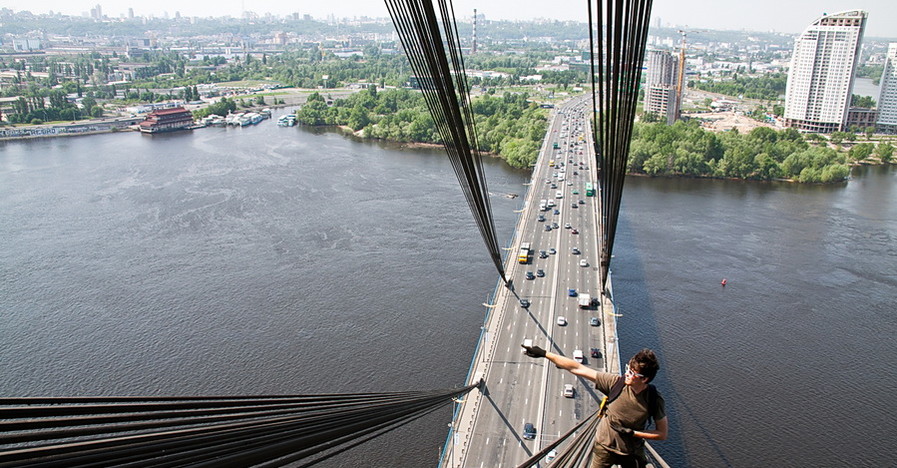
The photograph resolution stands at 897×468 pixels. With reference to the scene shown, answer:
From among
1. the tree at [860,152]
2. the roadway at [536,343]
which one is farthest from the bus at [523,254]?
the tree at [860,152]

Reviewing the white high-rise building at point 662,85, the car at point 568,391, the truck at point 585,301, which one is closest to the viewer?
the car at point 568,391

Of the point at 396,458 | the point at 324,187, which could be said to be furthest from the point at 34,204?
the point at 396,458

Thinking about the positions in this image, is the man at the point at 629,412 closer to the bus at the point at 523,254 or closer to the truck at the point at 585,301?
the truck at the point at 585,301

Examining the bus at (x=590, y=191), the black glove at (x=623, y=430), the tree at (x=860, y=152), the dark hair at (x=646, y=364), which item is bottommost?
the tree at (x=860, y=152)

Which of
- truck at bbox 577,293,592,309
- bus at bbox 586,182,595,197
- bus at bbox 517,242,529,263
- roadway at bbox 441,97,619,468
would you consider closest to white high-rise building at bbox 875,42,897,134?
bus at bbox 586,182,595,197

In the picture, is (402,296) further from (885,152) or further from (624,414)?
(885,152)

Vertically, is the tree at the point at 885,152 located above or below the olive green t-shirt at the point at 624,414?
below

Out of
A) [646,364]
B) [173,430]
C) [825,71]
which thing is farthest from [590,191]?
[825,71]
